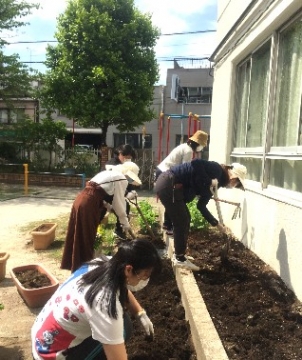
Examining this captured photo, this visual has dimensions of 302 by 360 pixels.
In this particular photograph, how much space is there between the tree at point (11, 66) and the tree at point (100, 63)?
3.76 ft

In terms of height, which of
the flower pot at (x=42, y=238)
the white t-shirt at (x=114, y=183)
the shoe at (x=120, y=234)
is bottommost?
the flower pot at (x=42, y=238)

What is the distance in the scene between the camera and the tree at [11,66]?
1501 cm

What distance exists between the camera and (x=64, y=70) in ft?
48.9

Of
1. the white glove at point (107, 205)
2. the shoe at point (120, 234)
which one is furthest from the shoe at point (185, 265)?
the shoe at point (120, 234)

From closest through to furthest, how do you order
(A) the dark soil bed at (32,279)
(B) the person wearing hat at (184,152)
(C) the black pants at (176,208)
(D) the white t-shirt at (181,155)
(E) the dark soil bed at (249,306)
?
(E) the dark soil bed at (249,306) → (A) the dark soil bed at (32,279) → (C) the black pants at (176,208) → (B) the person wearing hat at (184,152) → (D) the white t-shirt at (181,155)

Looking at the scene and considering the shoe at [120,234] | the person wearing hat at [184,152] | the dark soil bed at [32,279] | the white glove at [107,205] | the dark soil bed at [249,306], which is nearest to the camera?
the dark soil bed at [249,306]

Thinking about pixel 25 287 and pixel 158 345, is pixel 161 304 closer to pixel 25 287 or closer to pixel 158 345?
pixel 158 345

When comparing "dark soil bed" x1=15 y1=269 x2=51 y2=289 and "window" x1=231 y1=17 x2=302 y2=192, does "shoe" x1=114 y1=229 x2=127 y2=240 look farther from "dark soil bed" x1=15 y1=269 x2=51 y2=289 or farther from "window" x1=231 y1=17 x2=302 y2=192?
"window" x1=231 y1=17 x2=302 y2=192

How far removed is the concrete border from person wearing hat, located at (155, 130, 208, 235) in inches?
71.2

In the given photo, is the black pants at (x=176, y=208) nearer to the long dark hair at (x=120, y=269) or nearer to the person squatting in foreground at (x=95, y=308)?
the person squatting in foreground at (x=95, y=308)

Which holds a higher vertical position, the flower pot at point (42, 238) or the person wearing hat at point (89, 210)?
the person wearing hat at point (89, 210)

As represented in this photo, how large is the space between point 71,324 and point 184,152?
446cm

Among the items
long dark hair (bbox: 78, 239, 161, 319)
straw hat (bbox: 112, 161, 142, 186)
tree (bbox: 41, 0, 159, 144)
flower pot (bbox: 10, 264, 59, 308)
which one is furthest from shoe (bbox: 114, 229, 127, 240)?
tree (bbox: 41, 0, 159, 144)

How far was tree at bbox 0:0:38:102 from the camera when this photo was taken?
15008mm
